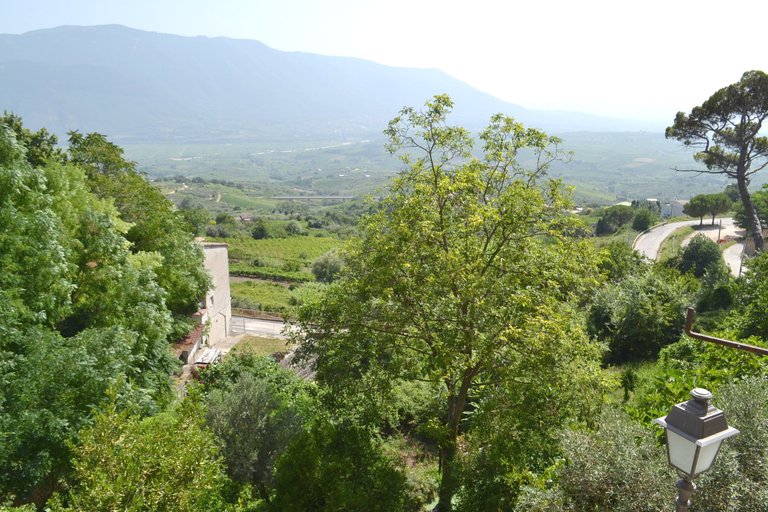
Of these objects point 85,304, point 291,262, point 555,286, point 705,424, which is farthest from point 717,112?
point 291,262

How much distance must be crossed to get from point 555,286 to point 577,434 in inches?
109

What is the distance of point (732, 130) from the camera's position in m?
23.3

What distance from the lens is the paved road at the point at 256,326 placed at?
33.3 metres

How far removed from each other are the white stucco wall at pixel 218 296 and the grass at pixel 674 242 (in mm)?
32239

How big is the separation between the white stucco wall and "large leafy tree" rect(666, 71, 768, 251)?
82.6 ft

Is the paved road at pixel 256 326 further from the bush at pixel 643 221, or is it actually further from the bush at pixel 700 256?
the bush at pixel 643 221

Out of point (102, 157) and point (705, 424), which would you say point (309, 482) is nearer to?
point (705, 424)

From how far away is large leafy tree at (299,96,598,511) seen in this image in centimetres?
821

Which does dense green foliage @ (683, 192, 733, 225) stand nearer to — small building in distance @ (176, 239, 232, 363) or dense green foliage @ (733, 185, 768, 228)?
dense green foliage @ (733, 185, 768, 228)

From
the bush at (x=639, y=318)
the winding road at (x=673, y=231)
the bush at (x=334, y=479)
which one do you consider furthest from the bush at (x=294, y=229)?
the bush at (x=334, y=479)

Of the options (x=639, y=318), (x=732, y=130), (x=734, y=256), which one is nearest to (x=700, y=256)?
(x=734, y=256)

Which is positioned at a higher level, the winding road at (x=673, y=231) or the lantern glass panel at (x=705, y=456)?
the lantern glass panel at (x=705, y=456)

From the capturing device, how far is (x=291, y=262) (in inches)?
2133

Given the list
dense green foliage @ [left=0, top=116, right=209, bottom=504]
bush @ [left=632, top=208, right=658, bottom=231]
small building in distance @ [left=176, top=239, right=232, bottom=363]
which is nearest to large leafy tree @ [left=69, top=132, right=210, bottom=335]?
dense green foliage @ [left=0, top=116, right=209, bottom=504]
